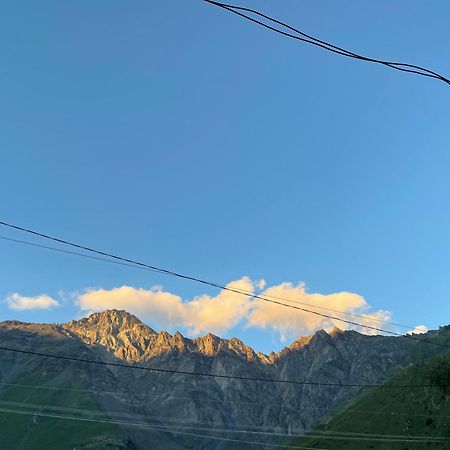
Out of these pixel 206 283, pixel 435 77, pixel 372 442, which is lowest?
pixel 372 442

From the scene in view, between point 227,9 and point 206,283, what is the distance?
19446 millimetres

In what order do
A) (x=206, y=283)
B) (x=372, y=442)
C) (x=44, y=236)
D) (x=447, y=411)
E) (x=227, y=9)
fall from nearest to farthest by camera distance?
(x=227, y=9), (x=44, y=236), (x=206, y=283), (x=447, y=411), (x=372, y=442)

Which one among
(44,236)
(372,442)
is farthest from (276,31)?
(372,442)

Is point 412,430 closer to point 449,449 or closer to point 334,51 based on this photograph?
point 449,449

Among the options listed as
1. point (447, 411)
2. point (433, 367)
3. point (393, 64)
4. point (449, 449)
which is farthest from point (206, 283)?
point (447, 411)

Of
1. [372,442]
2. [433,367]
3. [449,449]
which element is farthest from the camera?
[372,442]

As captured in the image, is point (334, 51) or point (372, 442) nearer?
point (334, 51)

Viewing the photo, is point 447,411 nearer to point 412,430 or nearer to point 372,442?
point 412,430

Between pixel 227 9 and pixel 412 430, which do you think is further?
pixel 412 430

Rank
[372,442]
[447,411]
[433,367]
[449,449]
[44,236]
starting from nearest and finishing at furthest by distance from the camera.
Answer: [44,236] → [433,367] → [449,449] → [447,411] → [372,442]

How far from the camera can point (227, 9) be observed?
1316cm

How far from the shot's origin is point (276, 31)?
544 inches

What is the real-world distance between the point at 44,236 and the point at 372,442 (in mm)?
190691

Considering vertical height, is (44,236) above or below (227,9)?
below
